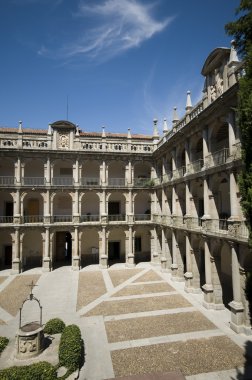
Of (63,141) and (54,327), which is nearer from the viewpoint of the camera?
(54,327)

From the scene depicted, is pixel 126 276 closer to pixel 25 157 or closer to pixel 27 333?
pixel 27 333

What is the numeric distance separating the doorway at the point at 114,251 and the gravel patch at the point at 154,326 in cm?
1591

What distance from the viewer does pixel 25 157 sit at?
26562 millimetres

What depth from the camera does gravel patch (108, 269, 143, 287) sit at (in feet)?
72.6

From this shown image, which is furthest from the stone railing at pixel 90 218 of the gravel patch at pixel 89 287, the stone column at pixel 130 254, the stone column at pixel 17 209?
the stone column at pixel 17 209

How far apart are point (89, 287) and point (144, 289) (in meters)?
4.58

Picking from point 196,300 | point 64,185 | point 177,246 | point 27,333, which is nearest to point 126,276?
point 177,246

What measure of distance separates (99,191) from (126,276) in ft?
31.3

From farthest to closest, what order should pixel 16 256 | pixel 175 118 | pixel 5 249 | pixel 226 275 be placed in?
pixel 5 249
pixel 16 256
pixel 175 118
pixel 226 275

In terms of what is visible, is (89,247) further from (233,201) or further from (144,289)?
(233,201)

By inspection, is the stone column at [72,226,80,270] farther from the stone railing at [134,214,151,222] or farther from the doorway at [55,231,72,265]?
the stone railing at [134,214,151,222]

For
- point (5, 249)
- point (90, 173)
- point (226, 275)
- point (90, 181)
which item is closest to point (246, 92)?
point (226, 275)

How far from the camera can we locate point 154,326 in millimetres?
13766

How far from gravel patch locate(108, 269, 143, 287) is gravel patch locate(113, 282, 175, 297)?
1.62 metres
